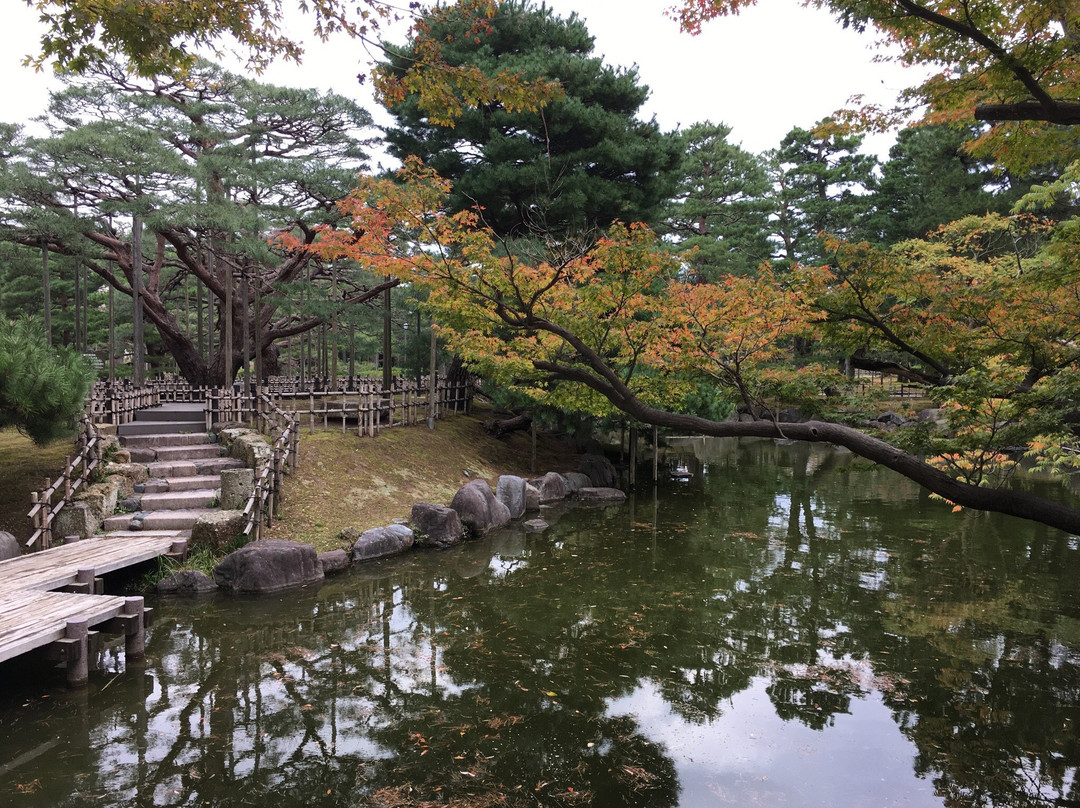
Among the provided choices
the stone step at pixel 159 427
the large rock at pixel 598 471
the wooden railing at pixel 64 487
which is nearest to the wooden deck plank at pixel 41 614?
the wooden railing at pixel 64 487

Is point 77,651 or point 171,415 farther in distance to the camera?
point 171,415

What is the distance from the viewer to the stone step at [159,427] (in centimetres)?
1116

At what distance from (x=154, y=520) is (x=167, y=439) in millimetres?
2824

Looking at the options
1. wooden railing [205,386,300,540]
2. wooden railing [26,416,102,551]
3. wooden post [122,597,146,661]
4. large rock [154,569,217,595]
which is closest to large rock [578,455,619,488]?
wooden railing [205,386,300,540]

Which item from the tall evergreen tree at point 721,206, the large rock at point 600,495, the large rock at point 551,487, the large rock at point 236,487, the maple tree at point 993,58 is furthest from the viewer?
the tall evergreen tree at point 721,206

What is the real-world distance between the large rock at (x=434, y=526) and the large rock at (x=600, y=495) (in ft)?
15.2

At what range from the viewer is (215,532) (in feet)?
27.7

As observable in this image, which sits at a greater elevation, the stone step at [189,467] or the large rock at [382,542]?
the stone step at [189,467]

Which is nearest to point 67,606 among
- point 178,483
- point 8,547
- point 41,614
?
point 41,614

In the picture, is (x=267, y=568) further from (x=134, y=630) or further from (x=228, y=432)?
(x=228, y=432)

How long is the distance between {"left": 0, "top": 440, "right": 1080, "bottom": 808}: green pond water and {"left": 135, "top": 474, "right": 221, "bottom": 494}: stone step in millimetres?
2898

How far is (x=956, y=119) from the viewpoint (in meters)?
5.25

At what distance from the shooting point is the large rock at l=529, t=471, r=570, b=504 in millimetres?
14273

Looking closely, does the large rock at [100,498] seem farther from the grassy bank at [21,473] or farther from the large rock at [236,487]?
the large rock at [236,487]
